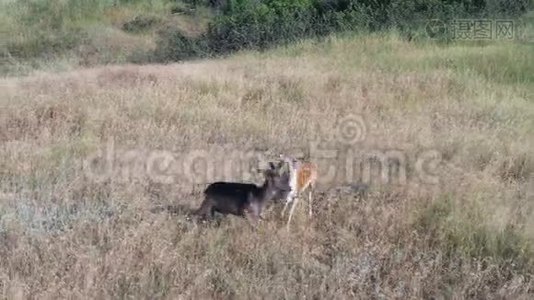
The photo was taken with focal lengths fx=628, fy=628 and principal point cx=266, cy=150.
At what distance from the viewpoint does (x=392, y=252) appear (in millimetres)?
4406

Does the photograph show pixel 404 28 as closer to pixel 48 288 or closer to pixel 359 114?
pixel 359 114

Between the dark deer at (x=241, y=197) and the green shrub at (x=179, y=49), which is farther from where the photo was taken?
the green shrub at (x=179, y=49)

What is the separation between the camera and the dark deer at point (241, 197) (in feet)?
15.0

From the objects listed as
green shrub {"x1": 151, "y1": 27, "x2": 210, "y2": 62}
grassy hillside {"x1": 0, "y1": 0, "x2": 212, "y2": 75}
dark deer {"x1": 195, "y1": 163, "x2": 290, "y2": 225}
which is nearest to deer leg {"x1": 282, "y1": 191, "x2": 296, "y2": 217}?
dark deer {"x1": 195, "y1": 163, "x2": 290, "y2": 225}

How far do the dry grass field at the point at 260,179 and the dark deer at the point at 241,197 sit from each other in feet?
0.38

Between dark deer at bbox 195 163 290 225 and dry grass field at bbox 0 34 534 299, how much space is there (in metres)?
0.12

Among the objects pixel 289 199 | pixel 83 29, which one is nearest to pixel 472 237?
pixel 289 199

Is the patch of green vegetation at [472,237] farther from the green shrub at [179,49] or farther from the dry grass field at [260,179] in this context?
the green shrub at [179,49]

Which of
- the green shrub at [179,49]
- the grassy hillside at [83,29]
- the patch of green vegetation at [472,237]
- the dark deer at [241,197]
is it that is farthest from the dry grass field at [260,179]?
the grassy hillside at [83,29]

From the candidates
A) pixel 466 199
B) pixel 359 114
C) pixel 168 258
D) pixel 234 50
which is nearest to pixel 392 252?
pixel 466 199

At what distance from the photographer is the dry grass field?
13.3 ft

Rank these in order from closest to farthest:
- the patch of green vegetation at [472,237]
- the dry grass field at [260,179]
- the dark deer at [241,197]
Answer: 1. the dry grass field at [260,179]
2. the patch of green vegetation at [472,237]
3. the dark deer at [241,197]

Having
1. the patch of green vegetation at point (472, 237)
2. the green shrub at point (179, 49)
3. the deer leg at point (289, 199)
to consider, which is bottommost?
the patch of green vegetation at point (472, 237)

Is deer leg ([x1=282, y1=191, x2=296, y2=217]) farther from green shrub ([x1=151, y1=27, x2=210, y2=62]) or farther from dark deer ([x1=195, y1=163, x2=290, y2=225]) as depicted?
green shrub ([x1=151, y1=27, x2=210, y2=62])
